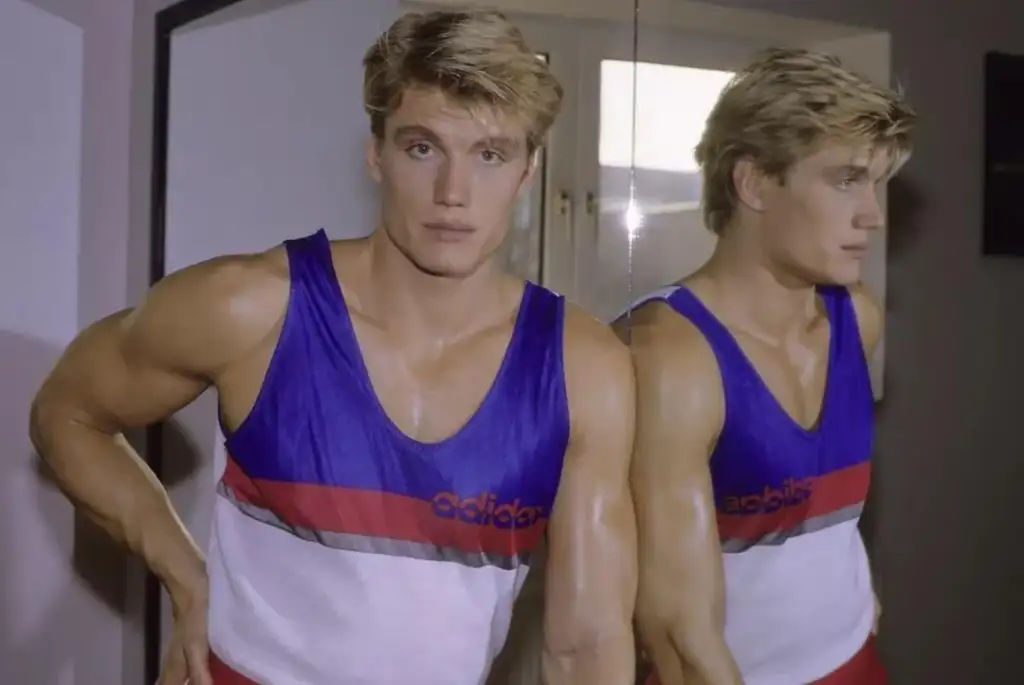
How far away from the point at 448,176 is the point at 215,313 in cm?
17

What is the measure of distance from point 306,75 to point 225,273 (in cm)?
20

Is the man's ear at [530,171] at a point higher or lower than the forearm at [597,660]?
higher

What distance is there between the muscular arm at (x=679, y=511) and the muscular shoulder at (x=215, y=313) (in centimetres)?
26

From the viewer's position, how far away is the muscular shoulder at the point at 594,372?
2.37ft

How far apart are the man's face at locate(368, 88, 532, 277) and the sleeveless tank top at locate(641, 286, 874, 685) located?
14cm

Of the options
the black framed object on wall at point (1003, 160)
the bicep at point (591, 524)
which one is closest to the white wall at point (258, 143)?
the bicep at point (591, 524)

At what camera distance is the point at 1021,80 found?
2.47ft

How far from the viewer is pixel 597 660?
0.73m

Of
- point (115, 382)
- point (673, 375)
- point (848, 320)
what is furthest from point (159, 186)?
point (848, 320)

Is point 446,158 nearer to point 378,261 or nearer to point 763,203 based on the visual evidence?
point 378,261

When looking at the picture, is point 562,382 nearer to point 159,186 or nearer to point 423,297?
point 423,297

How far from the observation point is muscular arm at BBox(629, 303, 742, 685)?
0.74m

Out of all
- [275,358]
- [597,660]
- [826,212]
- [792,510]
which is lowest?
[597,660]

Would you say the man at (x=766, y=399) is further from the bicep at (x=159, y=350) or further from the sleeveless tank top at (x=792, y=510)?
the bicep at (x=159, y=350)
